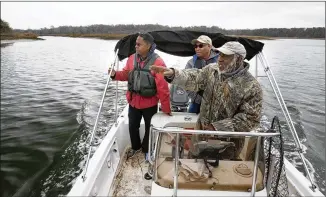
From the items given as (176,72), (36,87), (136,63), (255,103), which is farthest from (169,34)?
(36,87)

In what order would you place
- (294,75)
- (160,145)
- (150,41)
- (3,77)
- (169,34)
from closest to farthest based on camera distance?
(160,145)
(150,41)
(169,34)
(3,77)
(294,75)

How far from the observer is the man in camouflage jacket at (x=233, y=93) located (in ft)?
8.69

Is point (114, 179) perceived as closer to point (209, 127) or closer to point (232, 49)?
point (209, 127)

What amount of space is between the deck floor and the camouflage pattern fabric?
1.30 m

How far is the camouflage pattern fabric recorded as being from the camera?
8.73 ft

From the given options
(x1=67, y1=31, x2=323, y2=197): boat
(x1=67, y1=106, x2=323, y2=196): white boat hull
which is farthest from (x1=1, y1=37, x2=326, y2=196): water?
(x1=67, y1=31, x2=323, y2=197): boat

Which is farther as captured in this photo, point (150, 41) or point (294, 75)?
point (294, 75)

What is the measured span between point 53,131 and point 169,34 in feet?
15.9

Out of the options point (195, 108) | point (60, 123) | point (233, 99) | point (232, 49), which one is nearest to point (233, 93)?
point (233, 99)

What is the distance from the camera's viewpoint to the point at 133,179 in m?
3.73

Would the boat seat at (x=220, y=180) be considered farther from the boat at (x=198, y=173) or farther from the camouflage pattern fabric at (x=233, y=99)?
the camouflage pattern fabric at (x=233, y=99)

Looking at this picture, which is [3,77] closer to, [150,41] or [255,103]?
[150,41]

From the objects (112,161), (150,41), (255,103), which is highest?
(150,41)

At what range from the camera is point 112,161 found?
3.98 m
